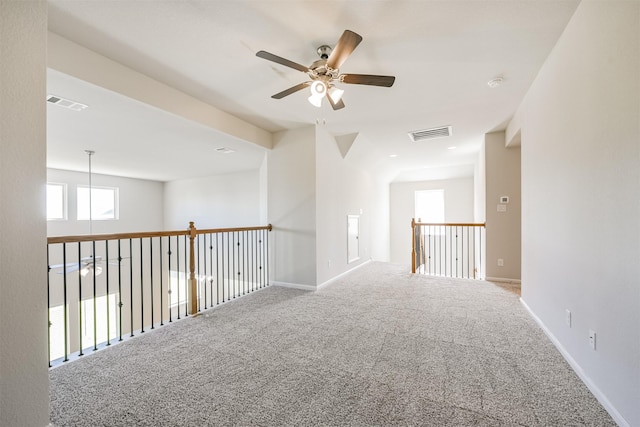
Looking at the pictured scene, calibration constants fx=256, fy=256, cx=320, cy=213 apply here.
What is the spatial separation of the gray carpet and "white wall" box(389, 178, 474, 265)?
5008 mm

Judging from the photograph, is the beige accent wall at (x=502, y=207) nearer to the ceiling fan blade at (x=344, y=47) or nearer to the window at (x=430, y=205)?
the window at (x=430, y=205)

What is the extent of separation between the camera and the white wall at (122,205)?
6.10 meters

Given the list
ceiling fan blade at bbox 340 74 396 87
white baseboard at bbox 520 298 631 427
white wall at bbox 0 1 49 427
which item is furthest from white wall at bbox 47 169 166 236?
white baseboard at bbox 520 298 631 427

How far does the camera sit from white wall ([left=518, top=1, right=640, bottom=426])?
4.42ft

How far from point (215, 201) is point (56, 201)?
3.50m

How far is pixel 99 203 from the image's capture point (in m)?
6.87

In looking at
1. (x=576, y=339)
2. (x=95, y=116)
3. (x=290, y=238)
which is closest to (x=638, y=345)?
(x=576, y=339)

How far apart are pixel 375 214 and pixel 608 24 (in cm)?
565

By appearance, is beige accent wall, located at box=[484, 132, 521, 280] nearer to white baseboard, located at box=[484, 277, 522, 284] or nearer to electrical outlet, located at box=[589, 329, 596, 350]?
white baseboard, located at box=[484, 277, 522, 284]

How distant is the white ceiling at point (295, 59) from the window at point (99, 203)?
2.66m

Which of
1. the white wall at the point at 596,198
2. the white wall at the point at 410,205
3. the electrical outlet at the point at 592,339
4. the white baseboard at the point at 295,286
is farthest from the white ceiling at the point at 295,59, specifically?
the white wall at the point at 410,205

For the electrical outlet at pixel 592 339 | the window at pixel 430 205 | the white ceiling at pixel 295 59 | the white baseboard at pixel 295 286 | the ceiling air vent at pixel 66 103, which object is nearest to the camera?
the electrical outlet at pixel 592 339

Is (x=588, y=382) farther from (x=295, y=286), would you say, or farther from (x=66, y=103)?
(x=66, y=103)

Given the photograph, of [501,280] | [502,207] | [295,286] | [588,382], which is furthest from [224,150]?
[501,280]
